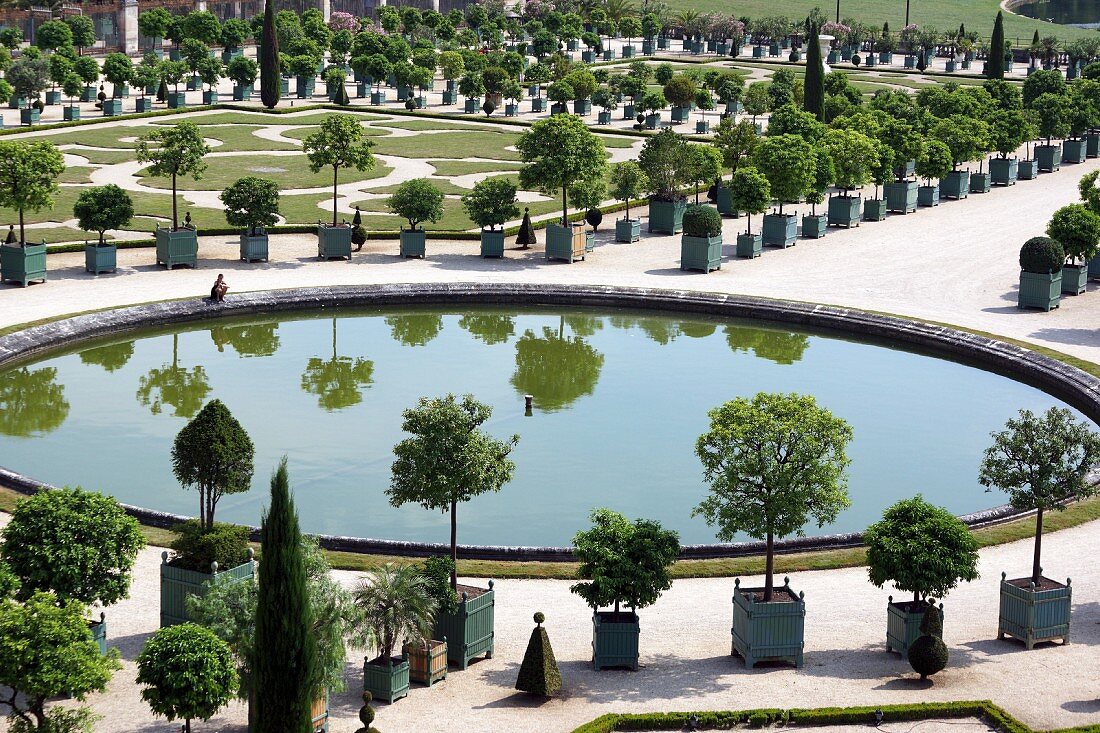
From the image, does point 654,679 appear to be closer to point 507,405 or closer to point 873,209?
point 507,405

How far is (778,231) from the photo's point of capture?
58.4 m

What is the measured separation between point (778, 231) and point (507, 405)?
20.2 metres

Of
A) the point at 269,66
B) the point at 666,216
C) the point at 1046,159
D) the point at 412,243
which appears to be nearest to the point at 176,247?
the point at 412,243

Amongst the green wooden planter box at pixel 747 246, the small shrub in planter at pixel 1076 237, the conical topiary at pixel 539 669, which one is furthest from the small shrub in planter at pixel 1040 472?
the green wooden planter box at pixel 747 246

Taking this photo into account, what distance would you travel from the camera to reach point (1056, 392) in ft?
138

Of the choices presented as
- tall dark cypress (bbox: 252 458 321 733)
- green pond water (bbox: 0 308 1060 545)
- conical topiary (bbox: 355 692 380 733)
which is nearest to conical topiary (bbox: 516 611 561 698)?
conical topiary (bbox: 355 692 380 733)

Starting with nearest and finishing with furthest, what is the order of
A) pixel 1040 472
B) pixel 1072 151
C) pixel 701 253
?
1. pixel 1040 472
2. pixel 701 253
3. pixel 1072 151

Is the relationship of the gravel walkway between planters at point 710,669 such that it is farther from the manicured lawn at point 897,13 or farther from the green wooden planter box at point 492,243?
the manicured lawn at point 897,13

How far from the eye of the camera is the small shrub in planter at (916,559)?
2592 cm

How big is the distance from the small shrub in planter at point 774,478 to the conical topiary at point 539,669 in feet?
10.8

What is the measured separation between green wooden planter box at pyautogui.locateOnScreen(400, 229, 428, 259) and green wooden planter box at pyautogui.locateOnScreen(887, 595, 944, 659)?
102 ft

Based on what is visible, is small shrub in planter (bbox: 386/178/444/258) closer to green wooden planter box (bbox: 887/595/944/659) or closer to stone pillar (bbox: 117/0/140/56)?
green wooden planter box (bbox: 887/595/944/659)

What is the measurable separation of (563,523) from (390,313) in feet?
61.3

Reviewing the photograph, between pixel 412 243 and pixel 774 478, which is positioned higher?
pixel 412 243
